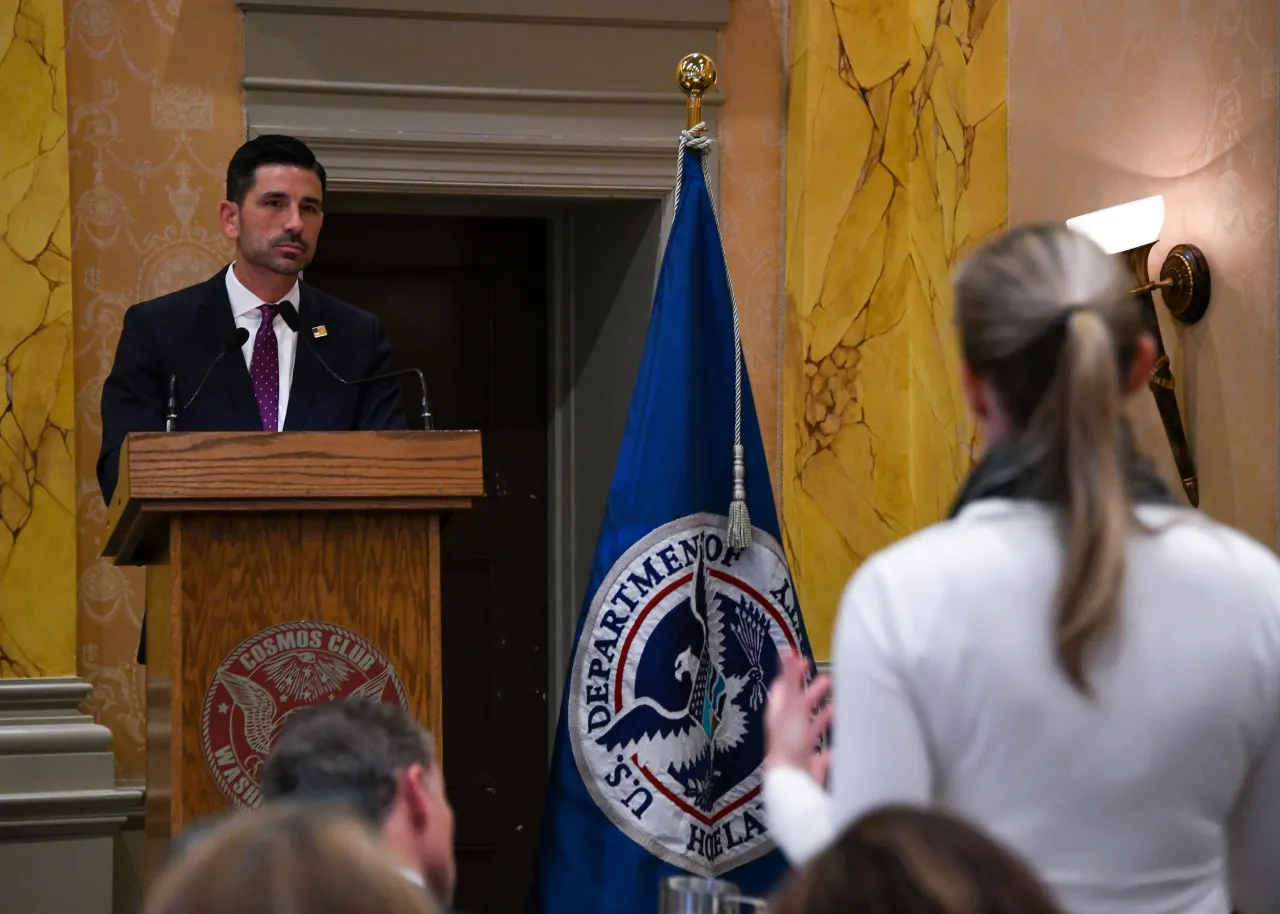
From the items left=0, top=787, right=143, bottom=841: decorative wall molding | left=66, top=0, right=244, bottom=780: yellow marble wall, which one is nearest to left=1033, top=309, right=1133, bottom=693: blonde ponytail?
left=0, top=787, right=143, bottom=841: decorative wall molding

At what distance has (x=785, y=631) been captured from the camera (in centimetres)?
377

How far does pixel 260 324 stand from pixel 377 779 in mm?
2170

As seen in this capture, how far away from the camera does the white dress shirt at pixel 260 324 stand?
3607 mm

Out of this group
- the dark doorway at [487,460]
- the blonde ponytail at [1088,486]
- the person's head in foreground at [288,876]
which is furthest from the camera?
the dark doorway at [487,460]

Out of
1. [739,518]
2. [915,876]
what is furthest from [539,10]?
[915,876]

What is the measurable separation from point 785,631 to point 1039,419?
2207 mm

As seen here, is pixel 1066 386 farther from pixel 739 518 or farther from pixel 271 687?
pixel 739 518

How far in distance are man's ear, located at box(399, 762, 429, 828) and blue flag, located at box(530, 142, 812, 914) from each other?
1.93 meters

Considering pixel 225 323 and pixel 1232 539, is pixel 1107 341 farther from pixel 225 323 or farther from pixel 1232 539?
pixel 225 323

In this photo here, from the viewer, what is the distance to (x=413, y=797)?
1.68 meters

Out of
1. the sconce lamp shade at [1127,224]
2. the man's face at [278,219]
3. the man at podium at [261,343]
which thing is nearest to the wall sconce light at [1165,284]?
the sconce lamp shade at [1127,224]

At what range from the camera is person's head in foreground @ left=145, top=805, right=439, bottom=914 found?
100 centimetres

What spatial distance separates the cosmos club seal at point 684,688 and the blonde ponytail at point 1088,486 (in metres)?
2.12

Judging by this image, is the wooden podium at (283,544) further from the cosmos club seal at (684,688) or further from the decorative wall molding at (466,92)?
the decorative wall molding at (466,92)
